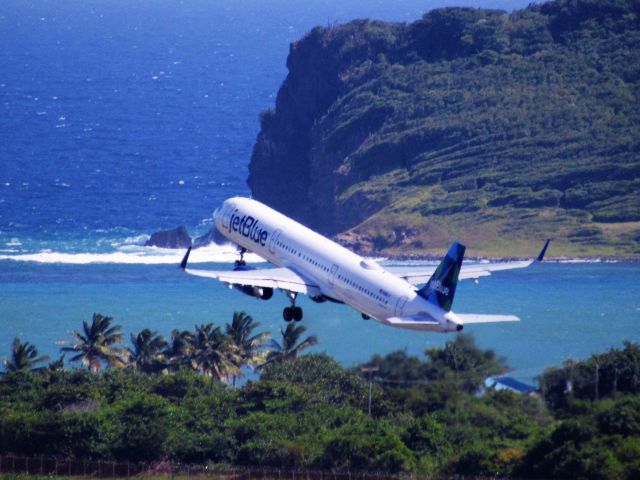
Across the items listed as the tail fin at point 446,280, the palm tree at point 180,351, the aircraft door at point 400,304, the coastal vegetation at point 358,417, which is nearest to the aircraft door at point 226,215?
the coastal vegetation at point 358,417

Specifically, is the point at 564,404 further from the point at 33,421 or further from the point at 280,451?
the point at 33,421

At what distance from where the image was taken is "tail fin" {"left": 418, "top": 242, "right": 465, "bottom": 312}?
104188mm

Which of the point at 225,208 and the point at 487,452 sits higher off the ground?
the point at 225,208

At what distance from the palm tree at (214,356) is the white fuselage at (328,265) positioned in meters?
33.4

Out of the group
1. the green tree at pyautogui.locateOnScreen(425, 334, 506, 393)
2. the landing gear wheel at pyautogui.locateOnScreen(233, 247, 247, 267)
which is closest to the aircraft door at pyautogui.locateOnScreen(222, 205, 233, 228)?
the landing gear wheel at pyautogui.locateOnScreen(233, 247, 247, 267)

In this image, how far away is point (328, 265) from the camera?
112 meters

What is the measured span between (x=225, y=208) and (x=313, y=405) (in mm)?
14842

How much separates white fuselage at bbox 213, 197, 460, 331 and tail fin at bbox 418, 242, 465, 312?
0.47 metres

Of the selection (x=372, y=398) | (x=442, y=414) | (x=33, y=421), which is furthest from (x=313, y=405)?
(x=33, y=421)

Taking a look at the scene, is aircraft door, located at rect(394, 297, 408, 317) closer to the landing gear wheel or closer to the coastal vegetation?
the coastal vegetation

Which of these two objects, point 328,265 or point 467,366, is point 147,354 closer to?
point 467,366

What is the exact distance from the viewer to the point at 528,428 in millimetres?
114938

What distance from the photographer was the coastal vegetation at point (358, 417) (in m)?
107

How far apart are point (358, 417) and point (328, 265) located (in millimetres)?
15045
